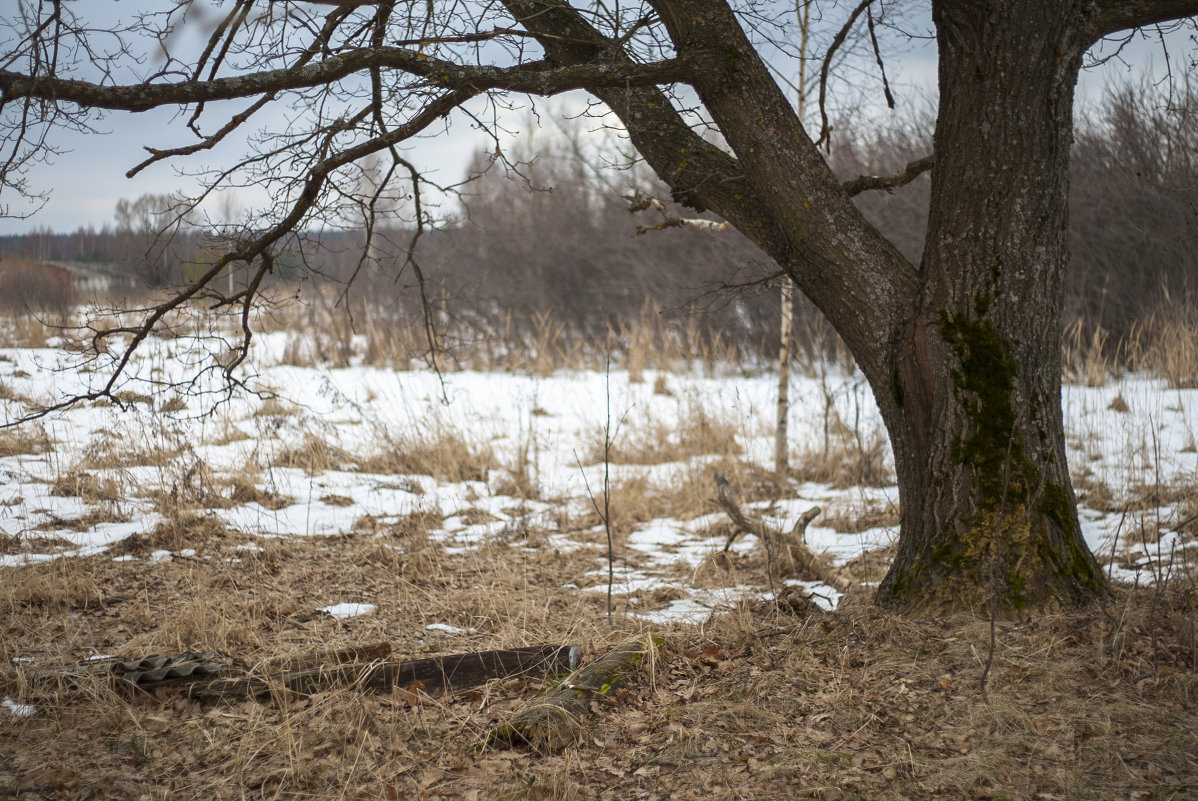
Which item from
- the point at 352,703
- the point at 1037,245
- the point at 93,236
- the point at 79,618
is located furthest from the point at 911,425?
the point at 93,236

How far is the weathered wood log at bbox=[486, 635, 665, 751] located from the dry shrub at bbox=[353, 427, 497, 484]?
4421 millimetres

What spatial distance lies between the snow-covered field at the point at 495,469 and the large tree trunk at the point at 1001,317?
1.36 metres

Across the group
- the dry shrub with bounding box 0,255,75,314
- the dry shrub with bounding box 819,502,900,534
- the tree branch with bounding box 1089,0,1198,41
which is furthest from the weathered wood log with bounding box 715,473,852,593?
the dry shrub with bounding box 0,255,75,314

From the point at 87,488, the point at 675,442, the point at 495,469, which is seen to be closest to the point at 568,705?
the point at 87,488

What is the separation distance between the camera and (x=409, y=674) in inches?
138

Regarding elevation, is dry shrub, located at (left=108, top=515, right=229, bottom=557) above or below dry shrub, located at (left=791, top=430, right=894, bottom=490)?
below

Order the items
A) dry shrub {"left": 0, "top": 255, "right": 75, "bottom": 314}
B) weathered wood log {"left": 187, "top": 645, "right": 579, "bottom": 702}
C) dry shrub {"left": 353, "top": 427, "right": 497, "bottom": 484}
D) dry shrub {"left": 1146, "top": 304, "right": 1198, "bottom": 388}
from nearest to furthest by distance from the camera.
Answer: weathered wood log {"left": 187, "top": 645, "right": 579, "bottom": 702} → dry shrub {"left": 353, "top": 427, "right": 497, "bottom": 484} → dry shrub {"left": 0, "top": 255, "right": 75, "bottom": 314} → dry shrub {"left": 1146, "top": 304, "right": 1198, "bottom": 388}

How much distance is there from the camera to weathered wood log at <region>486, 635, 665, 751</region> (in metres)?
2.99

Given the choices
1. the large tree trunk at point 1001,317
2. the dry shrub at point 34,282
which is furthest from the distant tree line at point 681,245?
the large tree trunk at point 1001,317

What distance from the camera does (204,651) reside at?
3785 millimetres

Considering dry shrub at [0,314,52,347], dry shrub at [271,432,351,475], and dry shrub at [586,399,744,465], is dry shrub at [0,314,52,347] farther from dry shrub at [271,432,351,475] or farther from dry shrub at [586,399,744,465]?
dry shrub at [586,399,744,465]

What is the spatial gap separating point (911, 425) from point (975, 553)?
0.61 m

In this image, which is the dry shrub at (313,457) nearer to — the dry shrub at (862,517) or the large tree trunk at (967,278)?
the dry shrub at (862,517)

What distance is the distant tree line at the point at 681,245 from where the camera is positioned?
720 cm
